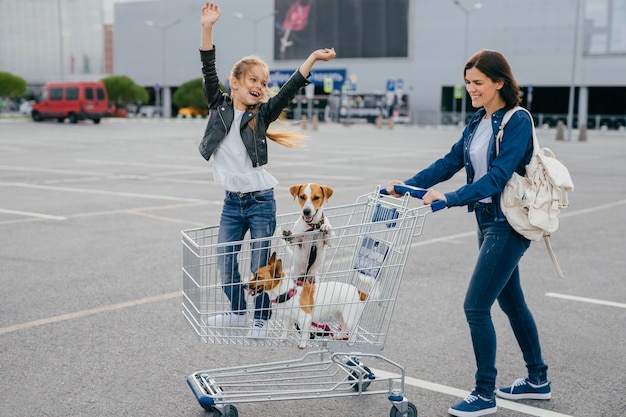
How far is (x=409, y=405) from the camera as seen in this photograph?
3750mm

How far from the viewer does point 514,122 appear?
375 cm

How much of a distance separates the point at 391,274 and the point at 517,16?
5960 centimetres

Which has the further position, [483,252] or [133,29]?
[133,29]

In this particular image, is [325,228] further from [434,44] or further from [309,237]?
[434,44]

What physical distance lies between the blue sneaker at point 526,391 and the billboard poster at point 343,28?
64.3 meters

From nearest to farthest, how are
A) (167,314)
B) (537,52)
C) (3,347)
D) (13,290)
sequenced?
(3,347), (167,314), (13,290), (537,52)

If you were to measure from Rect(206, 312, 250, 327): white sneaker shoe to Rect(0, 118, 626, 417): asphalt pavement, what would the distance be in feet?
1.79

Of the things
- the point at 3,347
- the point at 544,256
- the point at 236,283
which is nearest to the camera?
the point at 236,283

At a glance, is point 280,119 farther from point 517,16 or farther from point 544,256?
point 517,16

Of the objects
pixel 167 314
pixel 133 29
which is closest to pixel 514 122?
pixel 167 314

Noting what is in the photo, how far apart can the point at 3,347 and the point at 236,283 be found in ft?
6.79

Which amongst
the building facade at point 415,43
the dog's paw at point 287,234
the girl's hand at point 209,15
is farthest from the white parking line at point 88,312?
the building facade at point 415,43

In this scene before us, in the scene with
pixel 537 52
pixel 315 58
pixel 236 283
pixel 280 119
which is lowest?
pixel 236 283

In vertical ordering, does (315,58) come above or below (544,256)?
above
